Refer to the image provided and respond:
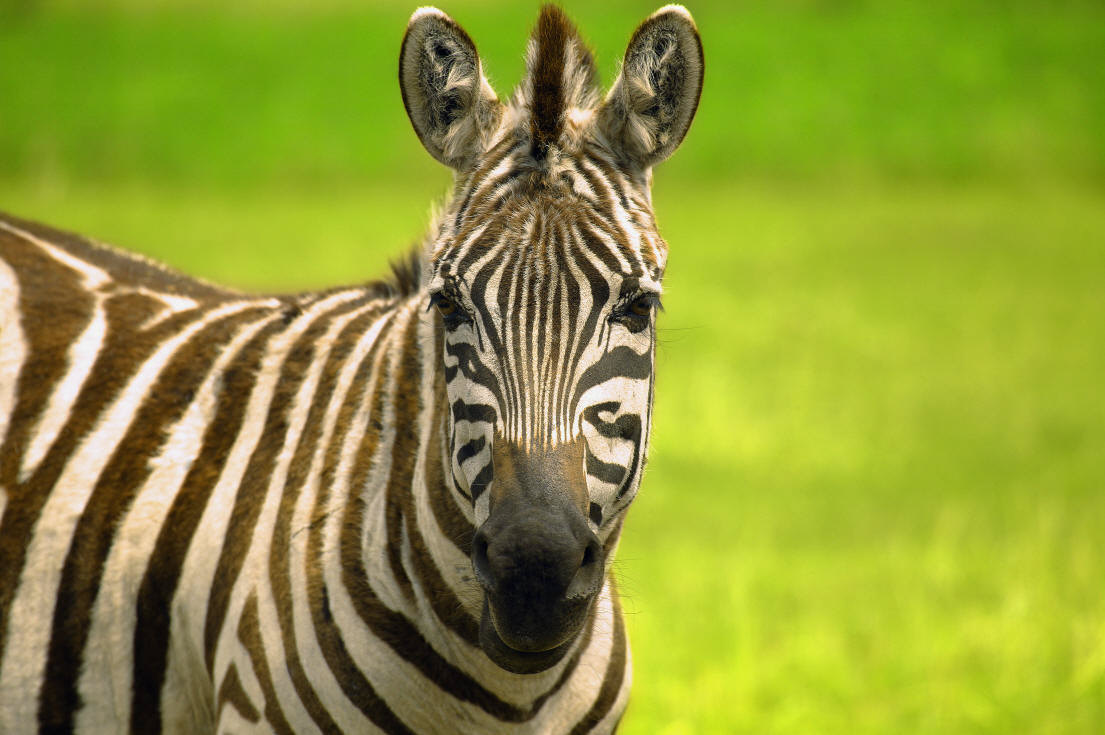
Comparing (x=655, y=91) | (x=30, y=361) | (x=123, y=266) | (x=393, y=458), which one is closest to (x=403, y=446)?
(x=393, y=458)

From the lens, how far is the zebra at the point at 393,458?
2.38m

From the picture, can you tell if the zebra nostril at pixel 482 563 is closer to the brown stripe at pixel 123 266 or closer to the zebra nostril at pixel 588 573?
the zebra nostril at pixel 588 573

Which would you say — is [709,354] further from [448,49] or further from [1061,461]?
[448,49]

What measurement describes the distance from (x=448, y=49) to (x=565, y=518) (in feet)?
3.80

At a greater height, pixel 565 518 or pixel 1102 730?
pixel 565 518

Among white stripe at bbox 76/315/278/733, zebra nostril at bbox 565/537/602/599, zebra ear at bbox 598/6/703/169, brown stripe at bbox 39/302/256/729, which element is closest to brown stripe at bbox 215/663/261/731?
white stripe at bbox 76/315/278/733

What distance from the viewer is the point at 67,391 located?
331 cm

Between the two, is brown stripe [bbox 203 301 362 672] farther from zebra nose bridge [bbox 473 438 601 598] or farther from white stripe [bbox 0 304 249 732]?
zebra nose bridge [bbox 473 438 601 598]

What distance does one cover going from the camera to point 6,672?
306 cm

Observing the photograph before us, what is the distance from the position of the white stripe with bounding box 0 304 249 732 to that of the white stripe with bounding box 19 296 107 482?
4.2 inches

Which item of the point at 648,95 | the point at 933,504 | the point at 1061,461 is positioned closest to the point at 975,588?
the point at 933,504

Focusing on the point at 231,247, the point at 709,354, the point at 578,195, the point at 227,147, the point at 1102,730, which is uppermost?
the point at 227,147

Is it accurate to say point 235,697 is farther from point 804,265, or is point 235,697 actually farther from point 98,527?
point 804,265

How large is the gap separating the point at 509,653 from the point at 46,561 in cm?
150
